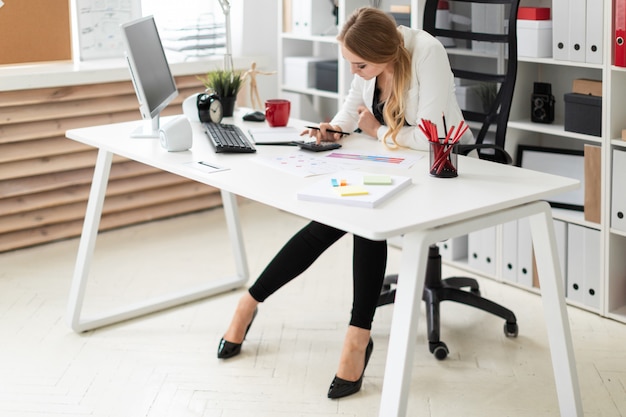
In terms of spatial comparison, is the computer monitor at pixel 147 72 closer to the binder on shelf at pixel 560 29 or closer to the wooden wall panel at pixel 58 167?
the wooden wall panel at pixel 58 167

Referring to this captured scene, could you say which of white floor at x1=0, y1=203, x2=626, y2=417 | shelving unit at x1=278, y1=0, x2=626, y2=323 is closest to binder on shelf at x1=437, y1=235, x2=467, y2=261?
shelving unit at x1=278, y1=0, x2=626, y2=323

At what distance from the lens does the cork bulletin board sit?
4.05 meters

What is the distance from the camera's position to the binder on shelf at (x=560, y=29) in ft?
10.5

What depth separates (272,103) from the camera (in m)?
3.06

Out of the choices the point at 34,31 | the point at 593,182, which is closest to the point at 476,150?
the point at 593,182

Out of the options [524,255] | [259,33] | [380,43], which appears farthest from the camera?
[259,33]

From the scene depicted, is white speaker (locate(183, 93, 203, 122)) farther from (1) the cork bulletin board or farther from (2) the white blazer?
(1) the cork bulletin board

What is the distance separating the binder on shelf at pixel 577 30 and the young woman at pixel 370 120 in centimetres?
60

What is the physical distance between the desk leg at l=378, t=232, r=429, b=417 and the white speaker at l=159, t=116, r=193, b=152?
987 mm

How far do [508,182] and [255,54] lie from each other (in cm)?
277

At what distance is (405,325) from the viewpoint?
6.53 feet

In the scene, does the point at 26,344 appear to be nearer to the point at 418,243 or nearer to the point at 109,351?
the point at 109,351

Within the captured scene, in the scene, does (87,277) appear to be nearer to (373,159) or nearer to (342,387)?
(342,387)

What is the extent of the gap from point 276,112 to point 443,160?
34.5 inches
